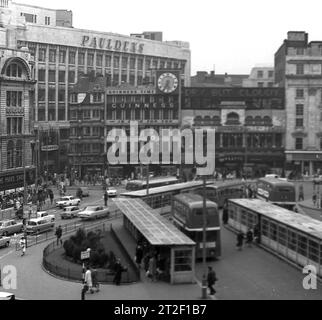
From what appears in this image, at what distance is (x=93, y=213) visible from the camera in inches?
2032

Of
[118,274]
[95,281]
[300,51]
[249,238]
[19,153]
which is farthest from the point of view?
[300,51]

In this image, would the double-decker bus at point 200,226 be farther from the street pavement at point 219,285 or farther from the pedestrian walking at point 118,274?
the pedestrian walking at point 118,274

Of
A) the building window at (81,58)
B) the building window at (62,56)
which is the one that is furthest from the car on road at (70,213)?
the building window at (81,58)

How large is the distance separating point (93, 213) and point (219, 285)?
22.1m

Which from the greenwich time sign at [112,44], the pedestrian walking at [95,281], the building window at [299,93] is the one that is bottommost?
the pedestrian walking at [95,281]

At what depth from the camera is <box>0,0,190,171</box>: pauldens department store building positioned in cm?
10900

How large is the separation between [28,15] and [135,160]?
4739cm

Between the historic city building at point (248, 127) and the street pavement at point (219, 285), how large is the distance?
177 feet

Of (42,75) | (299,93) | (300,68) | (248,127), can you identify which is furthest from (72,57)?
(299,93)

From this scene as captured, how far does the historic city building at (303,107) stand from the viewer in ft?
295

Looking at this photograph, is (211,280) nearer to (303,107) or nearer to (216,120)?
(216,120)

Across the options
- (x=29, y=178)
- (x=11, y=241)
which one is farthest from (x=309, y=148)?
(x=11, y=241)

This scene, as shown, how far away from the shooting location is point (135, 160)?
89.4 meters
